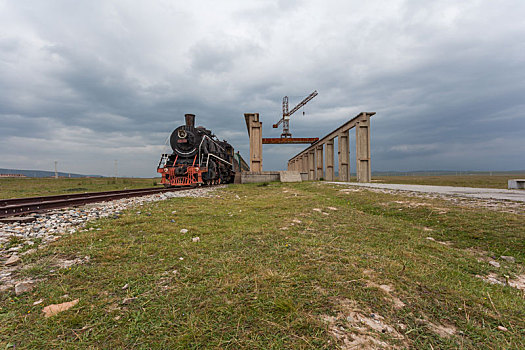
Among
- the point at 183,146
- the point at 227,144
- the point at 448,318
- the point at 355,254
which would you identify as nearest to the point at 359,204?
the point at 355,254

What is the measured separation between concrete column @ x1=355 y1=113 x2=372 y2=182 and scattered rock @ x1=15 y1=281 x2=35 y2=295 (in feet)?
77.5

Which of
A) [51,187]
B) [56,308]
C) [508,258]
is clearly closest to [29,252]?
[56,308]

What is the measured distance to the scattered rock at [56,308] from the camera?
1.92 meters

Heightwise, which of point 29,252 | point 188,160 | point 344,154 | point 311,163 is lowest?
point 29,252

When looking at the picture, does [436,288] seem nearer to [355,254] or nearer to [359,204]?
[355,254]

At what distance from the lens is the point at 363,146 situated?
2278 cm

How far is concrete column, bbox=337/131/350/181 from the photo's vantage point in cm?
2594

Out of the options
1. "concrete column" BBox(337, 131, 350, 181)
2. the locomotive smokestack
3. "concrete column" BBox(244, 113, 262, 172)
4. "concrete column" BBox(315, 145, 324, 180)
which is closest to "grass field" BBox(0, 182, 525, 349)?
the locomotive smokestack

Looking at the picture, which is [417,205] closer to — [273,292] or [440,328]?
[440,328]

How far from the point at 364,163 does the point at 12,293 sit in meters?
24.2

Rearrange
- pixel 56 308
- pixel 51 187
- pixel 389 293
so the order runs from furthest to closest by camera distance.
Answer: pixel 51 187 → pixel 389 293 → pixel 56 308

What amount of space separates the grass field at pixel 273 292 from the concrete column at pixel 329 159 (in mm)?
26285

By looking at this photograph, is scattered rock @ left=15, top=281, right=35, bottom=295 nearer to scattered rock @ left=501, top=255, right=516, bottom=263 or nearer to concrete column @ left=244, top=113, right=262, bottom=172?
scattered rock @ left=501, top=255, right=516, bottom=263

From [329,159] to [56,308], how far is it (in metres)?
30.9
